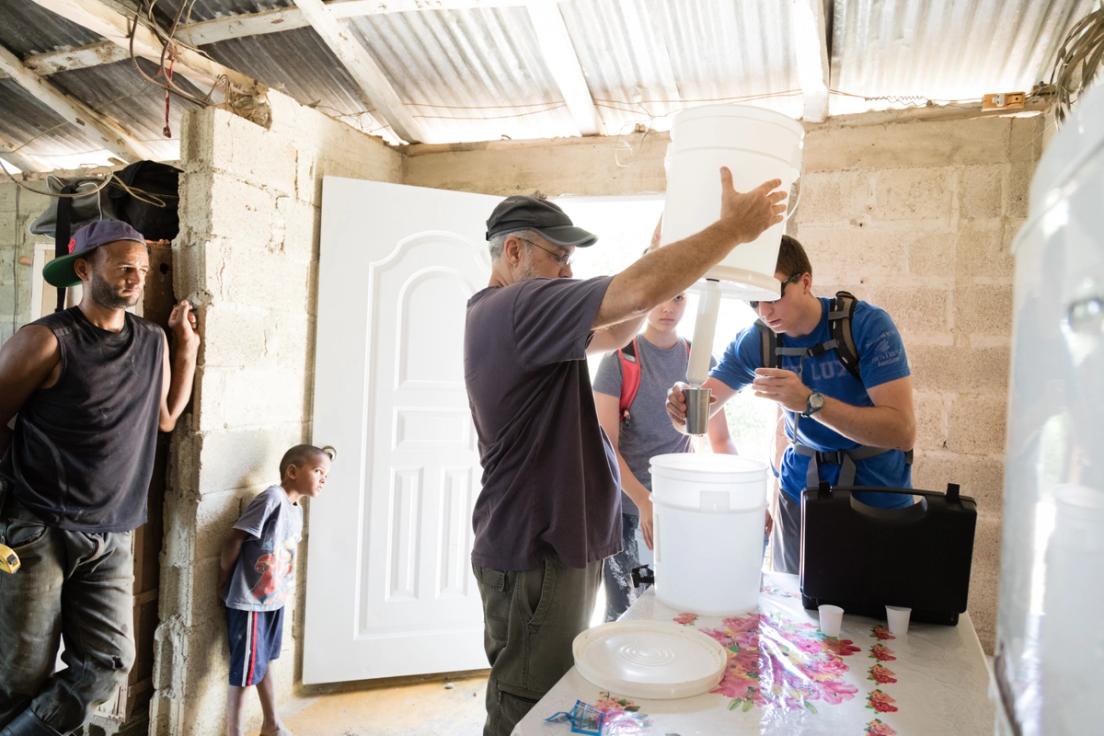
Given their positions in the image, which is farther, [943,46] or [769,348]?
[943,46]

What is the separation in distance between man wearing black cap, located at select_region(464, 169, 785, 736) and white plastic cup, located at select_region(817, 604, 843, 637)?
46 cm

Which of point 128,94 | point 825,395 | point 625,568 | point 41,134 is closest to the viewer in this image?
point 825,395

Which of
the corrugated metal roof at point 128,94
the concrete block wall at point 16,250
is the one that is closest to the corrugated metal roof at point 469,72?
the corrugated metal roof at point 128,94

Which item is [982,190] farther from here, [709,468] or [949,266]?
[709,468]

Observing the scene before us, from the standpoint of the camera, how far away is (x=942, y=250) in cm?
263

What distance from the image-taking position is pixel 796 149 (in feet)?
4.45

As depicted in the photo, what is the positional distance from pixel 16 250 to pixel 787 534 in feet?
14.9

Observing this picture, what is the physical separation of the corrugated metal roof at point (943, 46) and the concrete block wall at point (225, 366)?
2.16 metres

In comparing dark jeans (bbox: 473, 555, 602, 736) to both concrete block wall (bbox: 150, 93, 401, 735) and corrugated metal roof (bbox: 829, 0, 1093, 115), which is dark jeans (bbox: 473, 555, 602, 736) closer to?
concrete block wall (bbox: 150, 93, 401, 735)

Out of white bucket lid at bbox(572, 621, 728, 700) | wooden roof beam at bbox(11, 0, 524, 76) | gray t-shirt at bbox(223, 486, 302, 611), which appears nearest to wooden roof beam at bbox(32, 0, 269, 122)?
wooden roof beam at bbox(11, 0, 524, 76)

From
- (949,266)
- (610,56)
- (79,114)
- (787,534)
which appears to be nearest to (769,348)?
(787,534)

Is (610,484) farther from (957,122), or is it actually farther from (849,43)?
(957,122)

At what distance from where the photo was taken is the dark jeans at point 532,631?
1413mm

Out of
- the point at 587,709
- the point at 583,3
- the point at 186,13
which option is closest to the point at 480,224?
the point at 583,3
